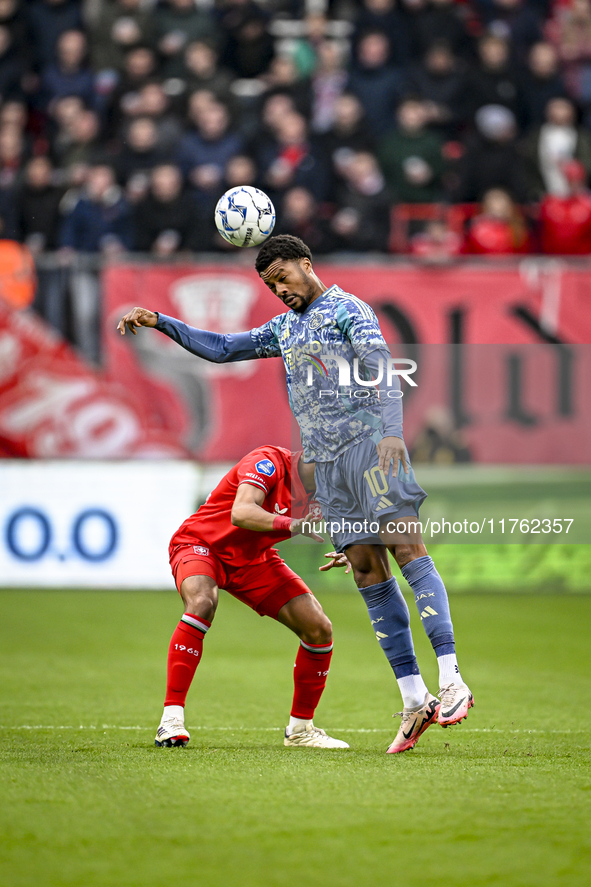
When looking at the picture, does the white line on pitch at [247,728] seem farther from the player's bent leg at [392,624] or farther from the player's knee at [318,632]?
the player's bent leg at [392,624]

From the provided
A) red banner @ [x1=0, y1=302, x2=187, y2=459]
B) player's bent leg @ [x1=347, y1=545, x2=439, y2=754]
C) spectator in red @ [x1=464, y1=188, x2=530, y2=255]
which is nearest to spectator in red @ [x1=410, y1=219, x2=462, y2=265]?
spectator in red @ [x1=464, y1=188, x2=530, y2=255]

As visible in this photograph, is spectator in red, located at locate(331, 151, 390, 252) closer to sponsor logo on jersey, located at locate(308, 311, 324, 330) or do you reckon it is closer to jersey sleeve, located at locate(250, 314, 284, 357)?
jersey sleeve, located at locate(250, 314, 284, 357)

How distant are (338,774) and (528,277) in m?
6.93

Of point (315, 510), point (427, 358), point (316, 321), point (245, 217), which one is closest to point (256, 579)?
point (315, 510)

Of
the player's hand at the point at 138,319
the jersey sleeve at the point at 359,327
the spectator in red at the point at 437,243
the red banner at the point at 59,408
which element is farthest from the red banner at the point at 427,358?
the jersey sleeve at the point at 359,327

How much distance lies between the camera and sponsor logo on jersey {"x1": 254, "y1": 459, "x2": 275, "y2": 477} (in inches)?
199

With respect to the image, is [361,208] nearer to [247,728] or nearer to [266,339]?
[266,339]

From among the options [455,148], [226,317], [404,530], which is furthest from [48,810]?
[455,148]

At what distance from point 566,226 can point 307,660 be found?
7565 mm

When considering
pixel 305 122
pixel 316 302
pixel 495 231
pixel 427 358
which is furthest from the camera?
pixel 305 122

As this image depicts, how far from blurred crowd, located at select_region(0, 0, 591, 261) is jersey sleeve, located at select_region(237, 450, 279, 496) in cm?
561

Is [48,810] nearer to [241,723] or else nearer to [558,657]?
[241,723]

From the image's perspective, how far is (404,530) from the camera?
4637 millimetres

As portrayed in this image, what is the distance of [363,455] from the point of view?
4.72 m
